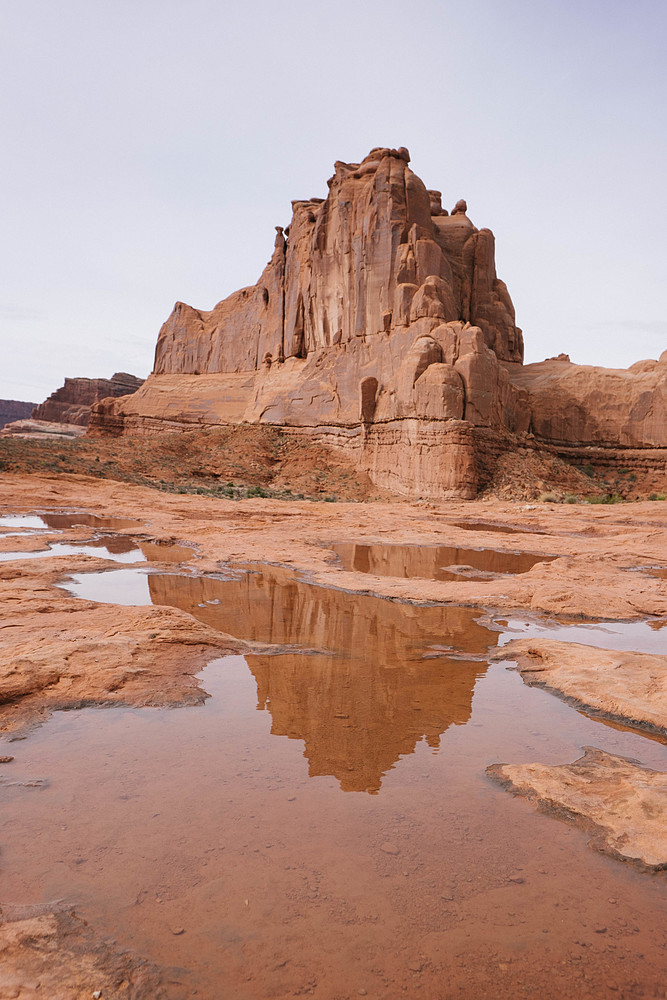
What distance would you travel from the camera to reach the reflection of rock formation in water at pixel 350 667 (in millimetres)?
4039

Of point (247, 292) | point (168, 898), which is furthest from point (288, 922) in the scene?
point (247, 292)

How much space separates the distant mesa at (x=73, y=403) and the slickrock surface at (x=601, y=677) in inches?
3186

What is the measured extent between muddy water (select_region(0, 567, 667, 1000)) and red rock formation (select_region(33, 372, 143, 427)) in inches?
3513

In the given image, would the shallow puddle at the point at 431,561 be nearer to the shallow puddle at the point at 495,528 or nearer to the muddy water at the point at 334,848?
the shallow puddle at the point at 495,528

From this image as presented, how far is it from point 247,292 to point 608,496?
4089cm

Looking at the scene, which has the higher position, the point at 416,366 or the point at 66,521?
the point at 416,366

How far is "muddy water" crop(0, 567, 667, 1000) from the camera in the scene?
7.20 ft

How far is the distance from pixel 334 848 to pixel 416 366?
89.8ft

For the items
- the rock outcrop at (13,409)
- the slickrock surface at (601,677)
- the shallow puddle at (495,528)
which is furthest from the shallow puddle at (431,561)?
the rock outcrop at (13,409)

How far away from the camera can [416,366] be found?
2870 centimetres

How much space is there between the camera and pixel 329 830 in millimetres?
2998

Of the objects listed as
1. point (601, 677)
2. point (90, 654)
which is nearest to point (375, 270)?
point (601, 677)

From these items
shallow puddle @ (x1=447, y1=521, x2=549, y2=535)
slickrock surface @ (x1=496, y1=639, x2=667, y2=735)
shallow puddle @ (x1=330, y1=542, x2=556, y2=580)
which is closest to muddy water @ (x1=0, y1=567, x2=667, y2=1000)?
slickrock surface @ (x1=496, y1=639, x2=667, y2=735)

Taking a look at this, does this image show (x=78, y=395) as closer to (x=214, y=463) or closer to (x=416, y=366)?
(x=214, y=463)
